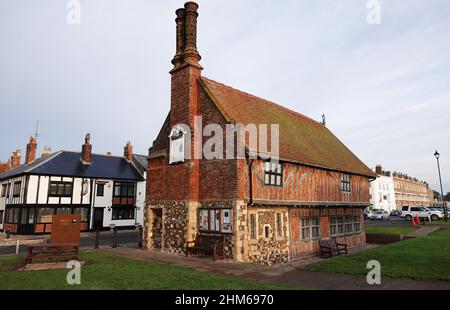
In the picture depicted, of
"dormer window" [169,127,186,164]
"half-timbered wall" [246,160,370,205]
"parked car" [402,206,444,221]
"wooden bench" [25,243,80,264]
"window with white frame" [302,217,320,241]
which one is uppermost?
"dormer window" [169,127,186,164]

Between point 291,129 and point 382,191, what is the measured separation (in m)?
59.5

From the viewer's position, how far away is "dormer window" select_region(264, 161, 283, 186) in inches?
620

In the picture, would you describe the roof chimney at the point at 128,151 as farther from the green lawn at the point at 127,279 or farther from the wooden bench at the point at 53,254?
the green lawn at the point at 127,279

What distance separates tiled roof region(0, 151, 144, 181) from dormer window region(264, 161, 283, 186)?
75.6 ft

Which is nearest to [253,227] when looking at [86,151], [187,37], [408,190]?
[187,37]

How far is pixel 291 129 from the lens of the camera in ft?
68.7

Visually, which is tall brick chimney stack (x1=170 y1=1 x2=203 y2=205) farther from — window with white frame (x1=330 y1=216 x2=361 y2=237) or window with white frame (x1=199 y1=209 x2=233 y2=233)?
window with white frame (x1=330 y1=216 x2=361 y2=237)

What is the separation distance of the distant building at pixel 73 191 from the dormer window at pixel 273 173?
22860mm

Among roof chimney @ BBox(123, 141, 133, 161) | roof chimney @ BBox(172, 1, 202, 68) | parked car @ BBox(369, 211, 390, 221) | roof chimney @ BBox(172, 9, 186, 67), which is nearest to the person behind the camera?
roof chimney @ BBox(172, 1, 202, 68)

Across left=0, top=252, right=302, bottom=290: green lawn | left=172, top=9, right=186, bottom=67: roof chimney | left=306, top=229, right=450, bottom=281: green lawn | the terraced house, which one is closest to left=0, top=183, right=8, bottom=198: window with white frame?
the terraced house

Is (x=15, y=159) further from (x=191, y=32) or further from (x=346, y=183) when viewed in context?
(x=346, y=183)

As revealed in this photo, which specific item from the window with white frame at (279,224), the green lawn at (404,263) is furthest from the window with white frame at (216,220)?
the green lawn at (404,263)

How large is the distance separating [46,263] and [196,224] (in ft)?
20.9
